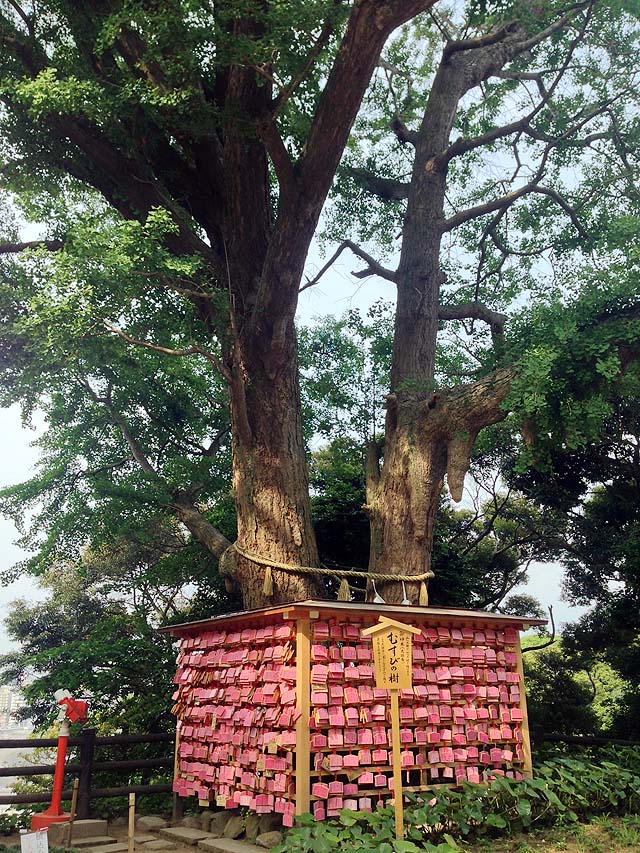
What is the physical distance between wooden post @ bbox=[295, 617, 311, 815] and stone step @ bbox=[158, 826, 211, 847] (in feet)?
4.48

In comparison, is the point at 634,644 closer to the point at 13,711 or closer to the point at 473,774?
the point at 473,774

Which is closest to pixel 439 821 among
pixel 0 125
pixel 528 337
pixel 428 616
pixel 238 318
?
pixel 428 616

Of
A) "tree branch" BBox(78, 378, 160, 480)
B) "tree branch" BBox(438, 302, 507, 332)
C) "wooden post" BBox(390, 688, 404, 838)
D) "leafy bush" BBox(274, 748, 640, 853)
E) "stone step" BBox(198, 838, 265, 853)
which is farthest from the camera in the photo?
"tree branch" BBox(78, 378, 160, 480)

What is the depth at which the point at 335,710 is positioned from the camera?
200 inches

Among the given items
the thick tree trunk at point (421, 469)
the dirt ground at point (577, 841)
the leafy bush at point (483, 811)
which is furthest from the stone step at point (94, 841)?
the thick tree trunk at point (421, 469)

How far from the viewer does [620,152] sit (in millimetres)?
9742

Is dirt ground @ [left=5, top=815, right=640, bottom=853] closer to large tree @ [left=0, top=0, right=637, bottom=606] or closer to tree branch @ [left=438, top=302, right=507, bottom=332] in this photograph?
large tree @ [left=0, top=0, right=637, bottom=606]

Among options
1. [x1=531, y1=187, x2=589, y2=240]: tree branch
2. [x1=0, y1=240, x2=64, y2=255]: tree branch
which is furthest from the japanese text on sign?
[x1=531, y1=187, x2=589, y2=240]: tree branch

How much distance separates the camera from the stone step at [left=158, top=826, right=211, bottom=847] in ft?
18.2

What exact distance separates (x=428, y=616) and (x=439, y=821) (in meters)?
1.53

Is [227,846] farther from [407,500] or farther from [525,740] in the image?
[407,500]

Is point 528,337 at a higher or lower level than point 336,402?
lower

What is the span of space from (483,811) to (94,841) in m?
3.40

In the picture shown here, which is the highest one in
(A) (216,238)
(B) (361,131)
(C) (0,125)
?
(B) (361,131)
